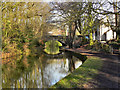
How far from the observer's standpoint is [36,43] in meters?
14.2

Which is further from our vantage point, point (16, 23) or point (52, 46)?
point (52, 46)

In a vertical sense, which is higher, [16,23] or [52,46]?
[16,23]

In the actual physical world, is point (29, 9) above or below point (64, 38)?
above

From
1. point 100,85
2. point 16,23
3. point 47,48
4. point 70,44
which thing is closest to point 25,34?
point 16,23

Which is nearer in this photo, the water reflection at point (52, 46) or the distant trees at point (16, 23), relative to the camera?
the distant trees at point (16, 23)

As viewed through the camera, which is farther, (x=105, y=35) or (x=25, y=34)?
(x=105, y=35)

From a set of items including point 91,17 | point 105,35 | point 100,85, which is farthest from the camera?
point 105,35

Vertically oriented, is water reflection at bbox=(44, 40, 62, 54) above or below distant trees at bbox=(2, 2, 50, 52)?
below

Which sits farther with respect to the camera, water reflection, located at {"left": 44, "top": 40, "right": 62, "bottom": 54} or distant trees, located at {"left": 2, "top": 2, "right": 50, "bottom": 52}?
water reflection, located at {"left": 44, "top": 40, "right": 62, "bottom": 54}

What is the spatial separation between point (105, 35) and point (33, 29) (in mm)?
14054

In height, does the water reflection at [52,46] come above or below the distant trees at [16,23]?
below

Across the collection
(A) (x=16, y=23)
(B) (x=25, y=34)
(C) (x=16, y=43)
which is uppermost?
(A) (x=16, y=23)

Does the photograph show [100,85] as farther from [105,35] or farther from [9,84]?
[105,35]

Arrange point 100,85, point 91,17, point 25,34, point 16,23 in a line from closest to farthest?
point 100,85
point 16,23
point 25,34
point 91,17
